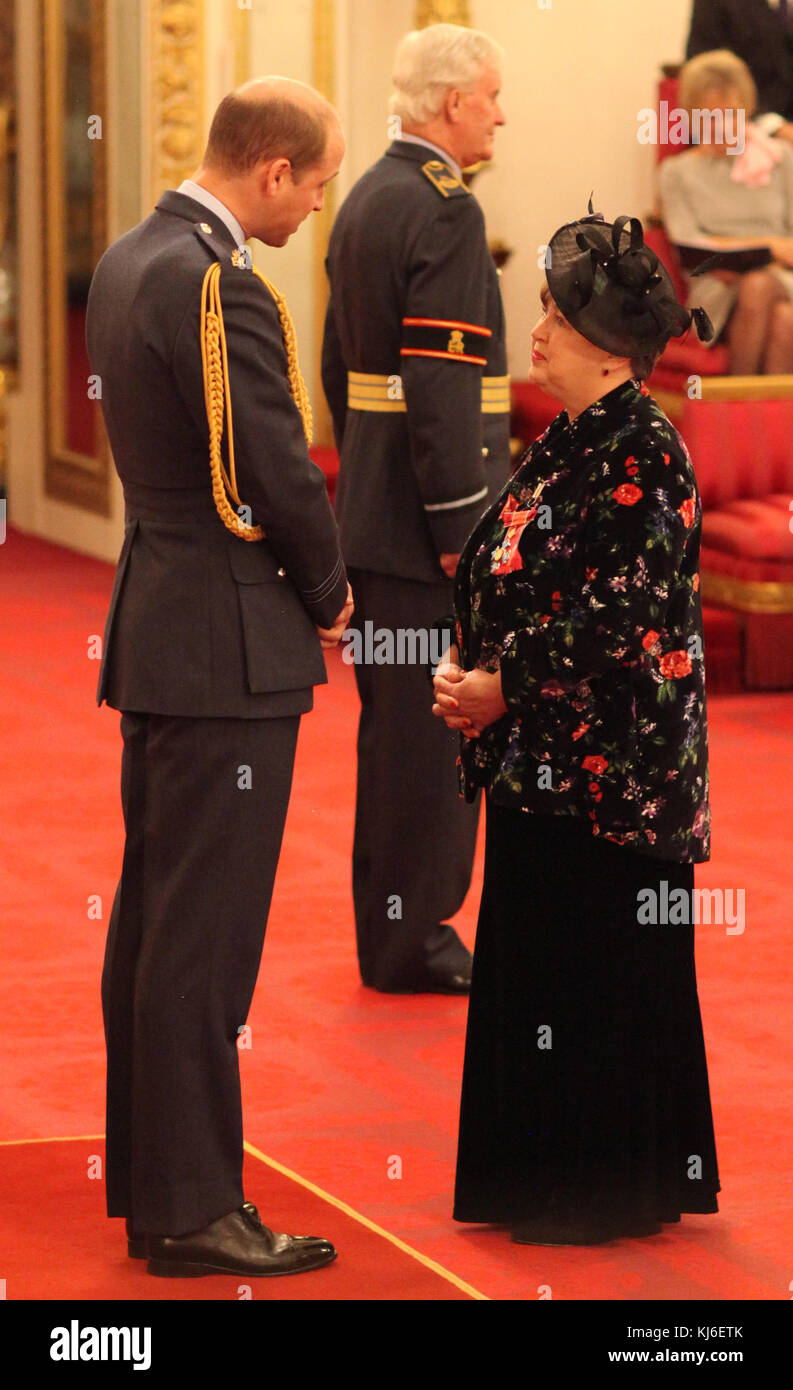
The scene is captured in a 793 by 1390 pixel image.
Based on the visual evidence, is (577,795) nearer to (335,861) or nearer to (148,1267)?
(148,1267)

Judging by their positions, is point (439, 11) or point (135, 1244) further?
point (439, 11)

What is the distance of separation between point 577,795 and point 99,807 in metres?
2.88

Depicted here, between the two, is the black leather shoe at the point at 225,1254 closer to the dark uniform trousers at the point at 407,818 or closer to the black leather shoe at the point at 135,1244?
the black leather shoe at the point at 135,1244

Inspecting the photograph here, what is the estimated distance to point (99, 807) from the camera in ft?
18.7

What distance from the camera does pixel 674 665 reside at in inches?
119

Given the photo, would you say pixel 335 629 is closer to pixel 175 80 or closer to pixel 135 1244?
pixel 135 1244

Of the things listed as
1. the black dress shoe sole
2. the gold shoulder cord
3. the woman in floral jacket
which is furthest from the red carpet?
the gold shoulder cord

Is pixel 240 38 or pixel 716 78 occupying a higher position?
pixel 240 38

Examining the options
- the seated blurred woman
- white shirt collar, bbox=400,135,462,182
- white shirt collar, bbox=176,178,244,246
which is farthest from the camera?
the seated blurred woman

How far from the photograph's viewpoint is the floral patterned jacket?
2934 mm

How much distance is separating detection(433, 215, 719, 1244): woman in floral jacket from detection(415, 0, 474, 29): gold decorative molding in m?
6.21

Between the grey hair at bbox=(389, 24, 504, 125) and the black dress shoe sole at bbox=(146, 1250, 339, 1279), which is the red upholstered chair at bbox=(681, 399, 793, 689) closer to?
the grey hair at bbox=(389, 24, 504, 125)

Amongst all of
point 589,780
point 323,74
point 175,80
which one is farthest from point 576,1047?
point 323,74

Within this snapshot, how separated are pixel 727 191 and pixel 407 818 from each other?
5172 millimetres
